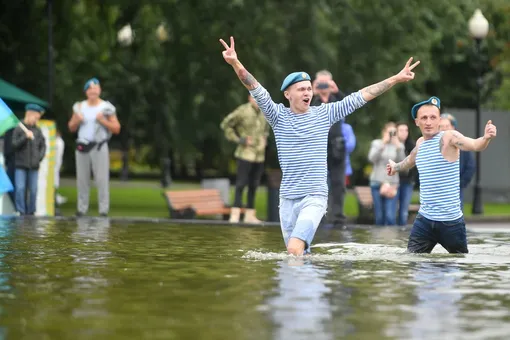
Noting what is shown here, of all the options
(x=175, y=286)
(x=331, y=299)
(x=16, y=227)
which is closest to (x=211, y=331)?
(x=331, y=299)

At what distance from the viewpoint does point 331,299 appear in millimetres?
10234

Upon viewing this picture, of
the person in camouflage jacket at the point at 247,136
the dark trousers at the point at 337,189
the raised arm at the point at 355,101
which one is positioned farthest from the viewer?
the person in camouflage jacket at the point at 247,136

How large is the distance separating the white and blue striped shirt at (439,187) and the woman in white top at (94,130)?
892 cm

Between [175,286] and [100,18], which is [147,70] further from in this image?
[175,286]

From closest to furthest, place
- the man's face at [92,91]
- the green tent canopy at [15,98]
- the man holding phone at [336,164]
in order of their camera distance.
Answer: the man holding phone at [336,164] → the man's face at [92,91] → the green tent canopy at [15,98]

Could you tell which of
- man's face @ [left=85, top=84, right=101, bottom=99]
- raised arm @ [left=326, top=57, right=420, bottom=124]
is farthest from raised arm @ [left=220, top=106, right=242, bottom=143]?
raised arm @ [left=326, top=57, right=420, bottom=124]

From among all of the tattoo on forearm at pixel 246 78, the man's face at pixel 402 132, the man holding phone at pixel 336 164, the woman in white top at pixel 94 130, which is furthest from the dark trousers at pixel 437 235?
the woman in white top at pixel 94 130

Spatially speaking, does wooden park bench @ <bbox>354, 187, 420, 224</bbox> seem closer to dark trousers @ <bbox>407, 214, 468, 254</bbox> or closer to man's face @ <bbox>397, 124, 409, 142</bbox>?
man's face @ <bbox>397, 124, 409, 142</bbox>

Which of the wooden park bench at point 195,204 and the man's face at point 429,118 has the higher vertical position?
the man's face at point 429,118

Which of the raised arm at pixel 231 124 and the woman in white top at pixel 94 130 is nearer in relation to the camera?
the woman in white top at pixel 94 130

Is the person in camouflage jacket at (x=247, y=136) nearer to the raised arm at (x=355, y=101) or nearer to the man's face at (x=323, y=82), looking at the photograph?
the man's face at (x=323, y=82)

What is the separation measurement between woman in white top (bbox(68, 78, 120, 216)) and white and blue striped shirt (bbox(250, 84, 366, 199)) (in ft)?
28.1

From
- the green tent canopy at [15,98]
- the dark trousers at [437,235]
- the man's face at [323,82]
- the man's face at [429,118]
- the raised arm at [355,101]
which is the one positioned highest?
the green tent canopy at [15,98]

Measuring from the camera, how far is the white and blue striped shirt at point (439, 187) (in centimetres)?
1338
